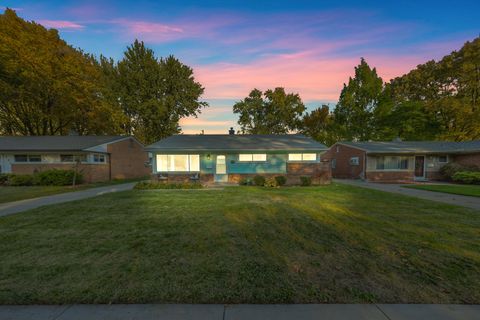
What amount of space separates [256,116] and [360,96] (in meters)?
16.0

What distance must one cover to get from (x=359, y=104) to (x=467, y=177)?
13.8 m

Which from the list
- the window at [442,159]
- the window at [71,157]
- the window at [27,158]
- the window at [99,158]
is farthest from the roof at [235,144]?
the window at [442,159]

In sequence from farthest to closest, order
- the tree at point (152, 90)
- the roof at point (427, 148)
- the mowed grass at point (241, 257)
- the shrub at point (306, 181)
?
the tree at point (152, 90), the roof at point (427, 148), the shrub at point (306, 181), the mowed grass at point (241, 257)

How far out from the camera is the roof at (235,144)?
15.7m

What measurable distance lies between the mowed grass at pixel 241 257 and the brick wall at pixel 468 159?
1578 cm

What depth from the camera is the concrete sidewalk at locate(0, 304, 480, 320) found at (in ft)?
7.60

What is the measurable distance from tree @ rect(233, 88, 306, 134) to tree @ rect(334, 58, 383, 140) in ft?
29.6

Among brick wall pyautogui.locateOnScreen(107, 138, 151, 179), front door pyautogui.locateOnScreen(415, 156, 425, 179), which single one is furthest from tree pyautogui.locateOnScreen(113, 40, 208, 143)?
front door pyautogui.locateOnScreen(415, 156, 425, 179)

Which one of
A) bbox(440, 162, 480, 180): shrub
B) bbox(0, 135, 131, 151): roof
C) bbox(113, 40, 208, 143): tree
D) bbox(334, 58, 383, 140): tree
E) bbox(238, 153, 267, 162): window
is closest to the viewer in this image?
bbox(238, 153, 267, 162): window

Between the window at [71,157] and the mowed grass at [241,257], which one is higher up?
the window at [71,157]

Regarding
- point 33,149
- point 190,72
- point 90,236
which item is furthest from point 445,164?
point 33,149

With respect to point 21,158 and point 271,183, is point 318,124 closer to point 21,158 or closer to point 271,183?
point 271,183

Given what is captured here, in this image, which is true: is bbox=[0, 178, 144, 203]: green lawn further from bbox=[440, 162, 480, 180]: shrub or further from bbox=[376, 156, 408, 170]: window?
bbox=[440, 162, 480, 180]: shrub

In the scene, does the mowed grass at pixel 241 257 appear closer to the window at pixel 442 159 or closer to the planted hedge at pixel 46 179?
the planted hedge at pixel 46 179
